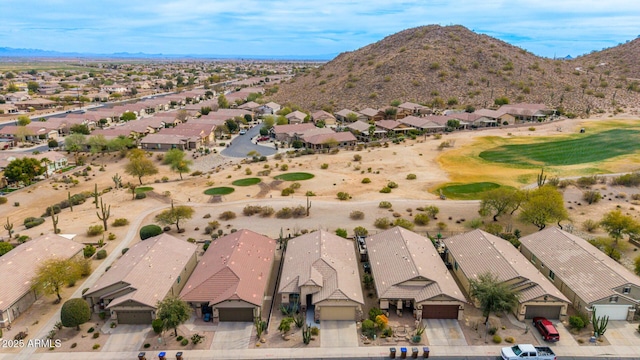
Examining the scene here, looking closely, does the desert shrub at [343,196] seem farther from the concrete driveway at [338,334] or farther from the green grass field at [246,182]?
the concrete driveway at [338,334]

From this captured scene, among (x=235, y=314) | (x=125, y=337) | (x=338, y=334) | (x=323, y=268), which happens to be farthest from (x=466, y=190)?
(x=125, y=337)

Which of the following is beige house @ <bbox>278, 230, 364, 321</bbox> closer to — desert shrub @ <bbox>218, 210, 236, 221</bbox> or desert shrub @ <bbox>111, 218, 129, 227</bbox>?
desert shrub @ <bbox>218, 210, 236, 221</bbox>

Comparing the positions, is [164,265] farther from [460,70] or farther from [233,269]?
[460,70]

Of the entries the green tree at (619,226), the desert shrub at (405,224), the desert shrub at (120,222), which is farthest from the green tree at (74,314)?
the green tree at (619,226)

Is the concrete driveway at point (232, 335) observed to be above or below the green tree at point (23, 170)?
below

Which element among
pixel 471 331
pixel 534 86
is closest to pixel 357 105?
pixel 534 86

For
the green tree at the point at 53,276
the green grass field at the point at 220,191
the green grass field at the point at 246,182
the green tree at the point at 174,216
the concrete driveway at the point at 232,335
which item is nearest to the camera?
the concrete driveway at the point at 232,335

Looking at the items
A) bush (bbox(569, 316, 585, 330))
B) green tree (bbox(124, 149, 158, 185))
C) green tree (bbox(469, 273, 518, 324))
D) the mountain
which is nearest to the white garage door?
bush (bbox(569, 316, 585, 330))
